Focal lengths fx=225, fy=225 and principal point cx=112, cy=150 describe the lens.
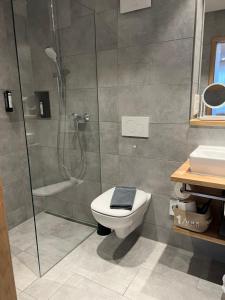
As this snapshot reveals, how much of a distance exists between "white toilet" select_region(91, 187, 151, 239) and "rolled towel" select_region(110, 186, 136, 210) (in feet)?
0.11

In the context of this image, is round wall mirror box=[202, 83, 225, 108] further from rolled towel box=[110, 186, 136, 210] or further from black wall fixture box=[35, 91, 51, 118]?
black wall fixture box=[35, 91, 51, 118]

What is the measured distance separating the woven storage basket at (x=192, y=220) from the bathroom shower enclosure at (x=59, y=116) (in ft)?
3.24

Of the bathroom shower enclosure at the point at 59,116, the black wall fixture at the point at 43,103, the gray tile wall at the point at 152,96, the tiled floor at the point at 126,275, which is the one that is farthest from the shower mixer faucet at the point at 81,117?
the tiled floor at the point at 126,275

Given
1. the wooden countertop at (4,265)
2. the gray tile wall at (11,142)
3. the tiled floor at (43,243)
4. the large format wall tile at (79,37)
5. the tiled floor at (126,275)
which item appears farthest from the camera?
the gray tile wall at (11,142)

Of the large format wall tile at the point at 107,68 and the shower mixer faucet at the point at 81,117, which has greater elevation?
the large format wall tile at the point at 107,68

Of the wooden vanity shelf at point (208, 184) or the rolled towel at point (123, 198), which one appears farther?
the rolled towel at point (123, 198)

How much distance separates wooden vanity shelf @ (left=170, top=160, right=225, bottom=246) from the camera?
135 cm

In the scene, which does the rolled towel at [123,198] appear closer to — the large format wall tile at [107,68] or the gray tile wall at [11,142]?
the large format wall tile at [107,68]

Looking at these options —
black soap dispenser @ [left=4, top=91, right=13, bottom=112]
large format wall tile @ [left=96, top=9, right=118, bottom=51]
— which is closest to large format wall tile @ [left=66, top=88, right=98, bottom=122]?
large format wall tile @ [left=96, top=9, right=118, bottom=51]

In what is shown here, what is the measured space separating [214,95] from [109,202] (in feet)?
3.97

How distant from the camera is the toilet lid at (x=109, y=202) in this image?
68.1 inches

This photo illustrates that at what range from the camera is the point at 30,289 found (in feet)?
5.40

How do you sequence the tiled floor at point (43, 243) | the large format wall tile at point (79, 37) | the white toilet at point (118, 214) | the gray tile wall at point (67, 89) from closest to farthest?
the white toilet at point (118, 214), the tiled floor at point (43, 243), the gray tile wall at point (67, 89), the large format wall tile at point (79, 37)

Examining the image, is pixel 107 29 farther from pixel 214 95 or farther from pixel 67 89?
pixel 214 95
